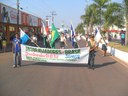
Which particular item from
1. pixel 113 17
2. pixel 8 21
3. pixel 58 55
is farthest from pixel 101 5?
pixel 58 55

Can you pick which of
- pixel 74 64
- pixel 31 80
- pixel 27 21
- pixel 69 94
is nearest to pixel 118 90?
pixel 69 94

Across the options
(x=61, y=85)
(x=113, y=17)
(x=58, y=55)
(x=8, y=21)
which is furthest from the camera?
(x=113, y=17)

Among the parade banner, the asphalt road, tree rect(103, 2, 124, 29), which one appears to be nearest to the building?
tree rect(103, 2, 124, 29)

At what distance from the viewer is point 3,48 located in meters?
29.1

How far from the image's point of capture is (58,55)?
15.7 metres

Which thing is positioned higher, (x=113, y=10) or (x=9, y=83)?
(x=113, y=10)

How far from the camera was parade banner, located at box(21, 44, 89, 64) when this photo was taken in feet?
51.1

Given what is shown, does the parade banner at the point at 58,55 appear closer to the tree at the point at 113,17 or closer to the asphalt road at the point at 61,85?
the asphalt road at the point at 61,85

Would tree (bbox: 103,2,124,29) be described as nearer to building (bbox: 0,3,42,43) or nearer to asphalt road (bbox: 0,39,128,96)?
building (bbox: 0,3,42,43)

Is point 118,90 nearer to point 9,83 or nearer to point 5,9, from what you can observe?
point 9,83

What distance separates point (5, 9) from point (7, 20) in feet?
4.48

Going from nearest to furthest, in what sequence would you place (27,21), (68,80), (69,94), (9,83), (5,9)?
1. (69,94)
2. (9,83)
3. (68,80)
4. (5,9)
5. (27,21)

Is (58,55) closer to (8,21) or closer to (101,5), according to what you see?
(8,21)

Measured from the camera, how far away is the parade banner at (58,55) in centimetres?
1556
